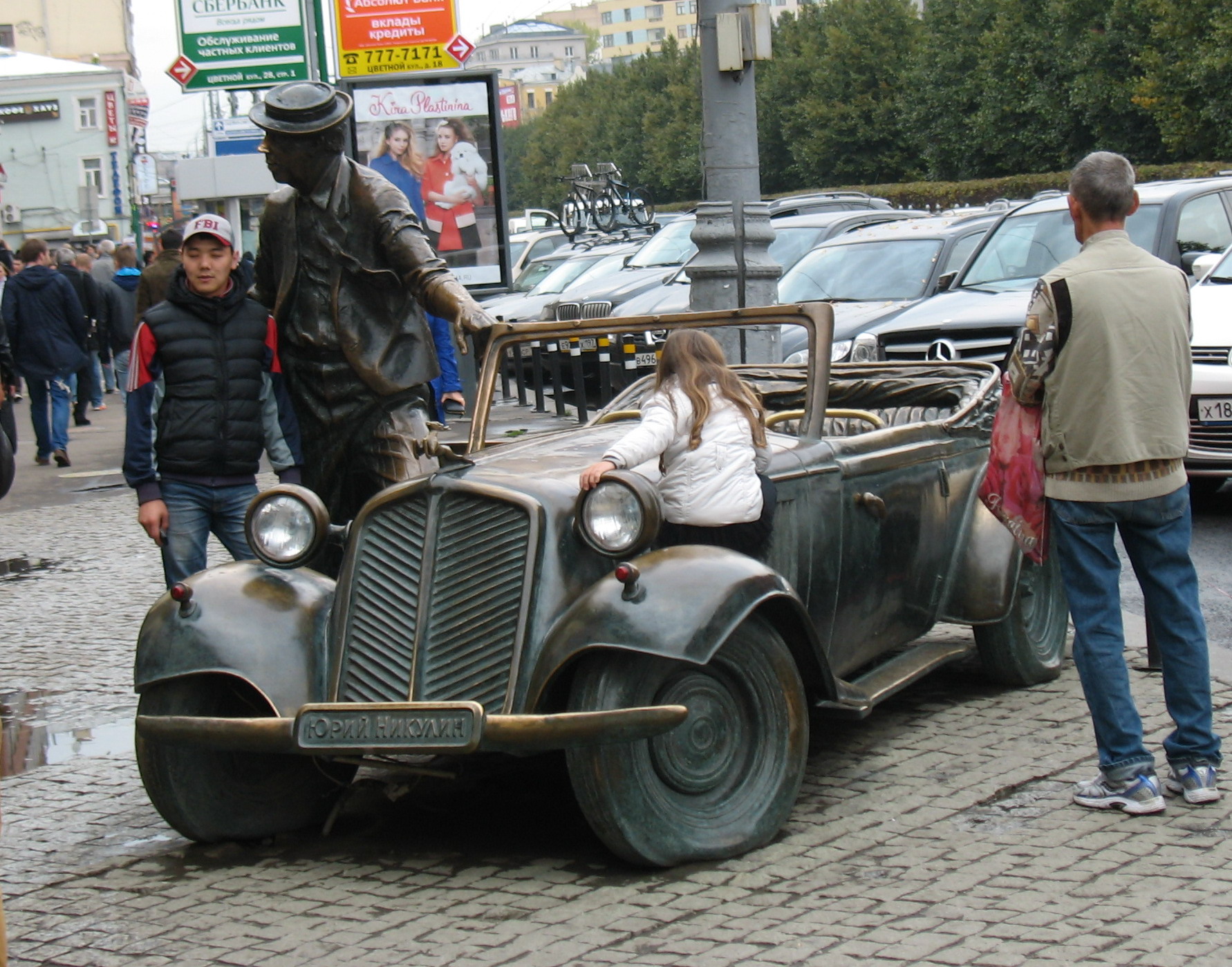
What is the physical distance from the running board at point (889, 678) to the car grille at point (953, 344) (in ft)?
16.4

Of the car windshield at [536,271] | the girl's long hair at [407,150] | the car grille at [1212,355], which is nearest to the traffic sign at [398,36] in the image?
the girl's long hair at [407,150]

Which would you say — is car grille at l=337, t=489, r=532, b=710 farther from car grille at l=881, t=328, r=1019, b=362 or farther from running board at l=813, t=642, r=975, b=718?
car grille at l=881, t=328, r=1019, b=362

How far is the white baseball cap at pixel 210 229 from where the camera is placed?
5.59 meters

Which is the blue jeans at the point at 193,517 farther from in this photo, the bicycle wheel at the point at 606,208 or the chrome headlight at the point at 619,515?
the bicycle wheel at the point at 606,208

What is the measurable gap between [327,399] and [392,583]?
1.56 meters

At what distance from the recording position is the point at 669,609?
4.19 metres

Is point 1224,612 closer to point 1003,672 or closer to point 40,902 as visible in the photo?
point 1003,672

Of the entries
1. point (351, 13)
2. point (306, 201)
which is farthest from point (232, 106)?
point (306, 201)

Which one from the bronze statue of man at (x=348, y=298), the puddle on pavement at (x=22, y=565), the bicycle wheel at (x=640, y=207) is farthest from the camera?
the bicycle wheel at (x=640, y=207)

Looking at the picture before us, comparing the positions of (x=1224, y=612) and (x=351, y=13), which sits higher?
(x=351, y=13)

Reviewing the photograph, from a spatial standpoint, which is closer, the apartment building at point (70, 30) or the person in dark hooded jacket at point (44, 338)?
the person in dark hooded jacket at point (44, 338)

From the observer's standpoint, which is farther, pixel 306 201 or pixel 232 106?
pixel 232 106

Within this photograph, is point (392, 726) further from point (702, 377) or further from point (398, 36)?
point (398, 36)

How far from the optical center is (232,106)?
57094mm
